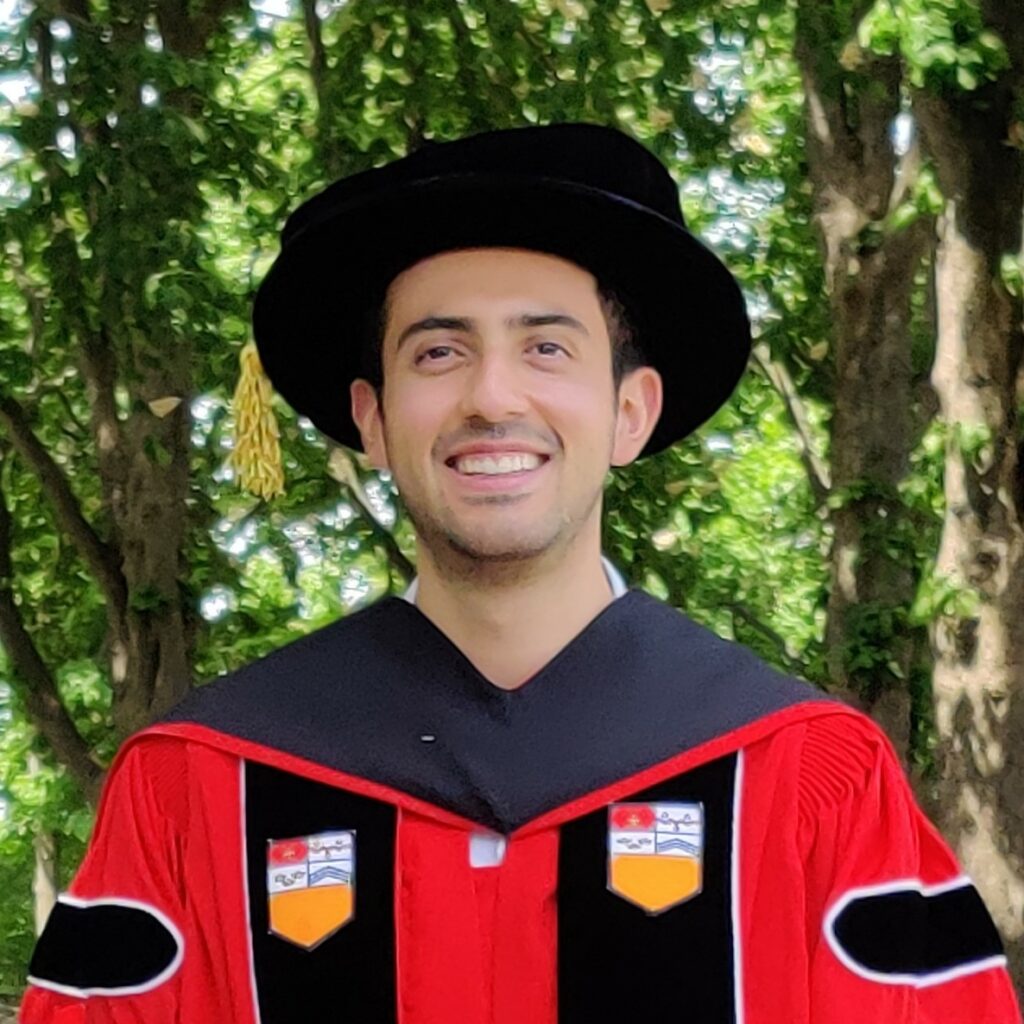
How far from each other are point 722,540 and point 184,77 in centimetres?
609

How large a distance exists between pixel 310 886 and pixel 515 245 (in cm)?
90

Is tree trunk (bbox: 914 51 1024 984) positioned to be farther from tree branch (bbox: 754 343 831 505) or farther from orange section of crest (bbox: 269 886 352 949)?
tree branch (bbox: 754 343 831 505)

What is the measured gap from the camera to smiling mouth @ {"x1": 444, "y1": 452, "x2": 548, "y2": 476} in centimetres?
260

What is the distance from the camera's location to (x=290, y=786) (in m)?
2.73

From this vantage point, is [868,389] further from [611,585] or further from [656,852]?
[656,852]

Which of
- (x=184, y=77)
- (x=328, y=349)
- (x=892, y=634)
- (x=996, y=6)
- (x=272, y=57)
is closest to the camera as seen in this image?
(x=328, y=349)

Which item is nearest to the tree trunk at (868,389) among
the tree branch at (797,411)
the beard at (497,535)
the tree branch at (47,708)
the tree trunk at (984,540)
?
the tree branch at (797,411)

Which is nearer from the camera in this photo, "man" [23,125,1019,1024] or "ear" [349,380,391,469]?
"man" [23,125,1019,1024]

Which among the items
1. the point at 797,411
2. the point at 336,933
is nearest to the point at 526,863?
the point at 336,933

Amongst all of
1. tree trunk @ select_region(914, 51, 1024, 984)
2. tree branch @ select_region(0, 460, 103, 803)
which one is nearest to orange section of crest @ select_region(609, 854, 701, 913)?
tree trunk @ select_region(914, 51, 1024, 984)

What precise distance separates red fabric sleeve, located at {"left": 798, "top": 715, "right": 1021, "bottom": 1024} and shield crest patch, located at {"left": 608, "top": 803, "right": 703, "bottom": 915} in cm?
14

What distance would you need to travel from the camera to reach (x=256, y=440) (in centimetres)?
385

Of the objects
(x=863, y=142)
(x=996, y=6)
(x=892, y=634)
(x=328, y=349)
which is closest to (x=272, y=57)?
(x=863, y=142)

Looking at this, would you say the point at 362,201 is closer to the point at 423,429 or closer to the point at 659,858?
the point at 423,429
